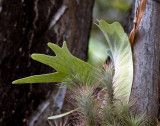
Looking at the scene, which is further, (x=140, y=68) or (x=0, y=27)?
(x=0, y=27)

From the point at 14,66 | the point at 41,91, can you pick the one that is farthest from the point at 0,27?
the point at 41,91

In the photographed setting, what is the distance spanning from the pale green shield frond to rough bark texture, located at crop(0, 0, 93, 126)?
0.39 metres

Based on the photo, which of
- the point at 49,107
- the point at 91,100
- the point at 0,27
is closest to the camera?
the point at 91,100

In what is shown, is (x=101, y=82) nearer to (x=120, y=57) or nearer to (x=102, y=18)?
(x=120, y=57)

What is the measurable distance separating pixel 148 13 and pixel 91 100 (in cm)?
24

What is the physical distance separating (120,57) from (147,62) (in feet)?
0.19

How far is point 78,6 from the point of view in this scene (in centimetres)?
97

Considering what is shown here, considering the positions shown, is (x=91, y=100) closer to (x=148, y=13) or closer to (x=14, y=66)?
(x=148, y=13)

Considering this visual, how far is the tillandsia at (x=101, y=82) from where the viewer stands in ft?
1.48

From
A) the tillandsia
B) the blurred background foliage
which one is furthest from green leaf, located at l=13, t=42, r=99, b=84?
the blurred background foliage

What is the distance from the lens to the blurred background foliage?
1.56m

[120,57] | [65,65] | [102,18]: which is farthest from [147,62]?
[102,18]

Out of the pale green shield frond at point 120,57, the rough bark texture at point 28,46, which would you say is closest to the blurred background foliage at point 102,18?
the rough bark texture at point 28,46

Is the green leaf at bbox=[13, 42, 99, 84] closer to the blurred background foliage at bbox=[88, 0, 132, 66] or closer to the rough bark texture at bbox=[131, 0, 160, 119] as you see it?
the rough bark texture at bbox=[131, 0, 160, 119]
